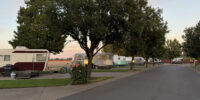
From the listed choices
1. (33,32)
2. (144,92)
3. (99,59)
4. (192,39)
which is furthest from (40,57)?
(192,39)

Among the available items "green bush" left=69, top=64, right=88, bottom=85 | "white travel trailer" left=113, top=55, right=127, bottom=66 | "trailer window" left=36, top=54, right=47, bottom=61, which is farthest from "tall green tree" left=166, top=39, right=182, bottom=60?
"green bush" left=69, top=64, right=88, bottom=85

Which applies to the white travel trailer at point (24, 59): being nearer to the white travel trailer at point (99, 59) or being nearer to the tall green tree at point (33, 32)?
the tall green tree at point (33, 32)

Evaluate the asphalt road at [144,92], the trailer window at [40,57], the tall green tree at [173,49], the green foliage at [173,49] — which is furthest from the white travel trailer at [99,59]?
the tall green tree at [173,49]

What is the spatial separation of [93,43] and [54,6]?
14.2ft

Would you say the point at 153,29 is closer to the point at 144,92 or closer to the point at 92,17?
the point at 92,17

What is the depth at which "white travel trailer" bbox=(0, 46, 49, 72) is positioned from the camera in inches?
827

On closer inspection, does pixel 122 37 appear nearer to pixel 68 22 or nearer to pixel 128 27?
pixel 128 27

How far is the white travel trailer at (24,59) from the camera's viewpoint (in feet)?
68.9

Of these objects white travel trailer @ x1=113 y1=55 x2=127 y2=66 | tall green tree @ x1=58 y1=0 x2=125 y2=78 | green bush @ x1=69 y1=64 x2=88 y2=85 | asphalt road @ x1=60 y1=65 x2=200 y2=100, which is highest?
tall green tree @ x1=58 y1=0 x2=125 y2=78

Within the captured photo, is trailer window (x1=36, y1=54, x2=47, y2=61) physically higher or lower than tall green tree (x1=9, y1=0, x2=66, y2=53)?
lower

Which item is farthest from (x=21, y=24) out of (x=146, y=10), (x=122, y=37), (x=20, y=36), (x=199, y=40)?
(x=199, y=40)

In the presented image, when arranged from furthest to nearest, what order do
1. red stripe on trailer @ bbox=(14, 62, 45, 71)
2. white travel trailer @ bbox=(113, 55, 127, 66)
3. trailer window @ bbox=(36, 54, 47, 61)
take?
1. white travel trailer @ bbox=(113, 55, 127, 66)
2. trailer window @ bbox=(36, 54, 47, 61)
3. red stripe on trailer @ bbox=(14, 62, 45, 71)

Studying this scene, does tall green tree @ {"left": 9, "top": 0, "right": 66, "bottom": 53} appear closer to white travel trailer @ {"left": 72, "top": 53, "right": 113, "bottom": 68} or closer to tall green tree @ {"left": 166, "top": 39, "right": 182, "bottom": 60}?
white travel trailer @ {"left": 72, "top": 53, "right": 113, "bottom": 68}

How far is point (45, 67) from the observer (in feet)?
69.9
